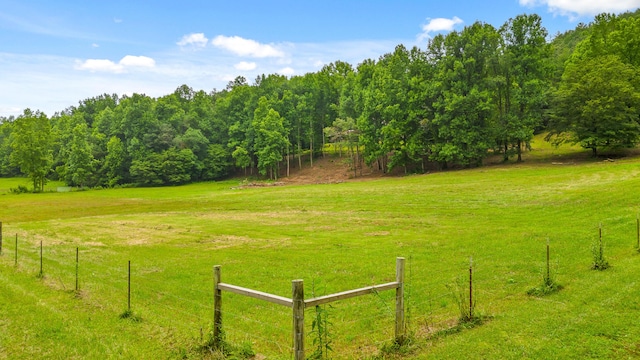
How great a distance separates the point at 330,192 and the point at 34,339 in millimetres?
35431

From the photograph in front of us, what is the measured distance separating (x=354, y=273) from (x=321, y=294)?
268cm

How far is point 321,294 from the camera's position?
12.4 m

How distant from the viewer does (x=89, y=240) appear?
24188mm

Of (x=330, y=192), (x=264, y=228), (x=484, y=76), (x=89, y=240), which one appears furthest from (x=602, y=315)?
(x=484, y=76)

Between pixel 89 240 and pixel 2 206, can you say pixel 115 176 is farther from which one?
pixel 89 240

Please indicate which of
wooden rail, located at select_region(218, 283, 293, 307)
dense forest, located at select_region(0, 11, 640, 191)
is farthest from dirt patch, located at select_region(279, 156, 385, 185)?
wooden rail, located at select_region(218, 283, 293, 307)

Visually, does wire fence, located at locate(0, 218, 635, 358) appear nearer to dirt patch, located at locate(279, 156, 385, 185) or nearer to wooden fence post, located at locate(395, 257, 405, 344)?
wooden fence post, located at locate(395, 257, 405, 344)

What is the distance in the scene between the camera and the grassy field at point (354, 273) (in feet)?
27.9

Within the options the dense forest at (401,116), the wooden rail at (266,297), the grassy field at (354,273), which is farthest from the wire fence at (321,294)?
the dense forest at (401,116)

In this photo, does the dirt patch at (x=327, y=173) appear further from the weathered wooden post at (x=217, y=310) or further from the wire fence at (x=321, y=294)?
the weathered wooden post at (x=217, y=310)

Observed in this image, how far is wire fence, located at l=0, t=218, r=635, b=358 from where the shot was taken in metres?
9.02

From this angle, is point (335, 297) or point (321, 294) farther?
point (321, 294)

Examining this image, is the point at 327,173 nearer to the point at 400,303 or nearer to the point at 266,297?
the point at 400,303

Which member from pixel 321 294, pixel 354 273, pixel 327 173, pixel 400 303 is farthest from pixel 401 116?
pixel 400 303
